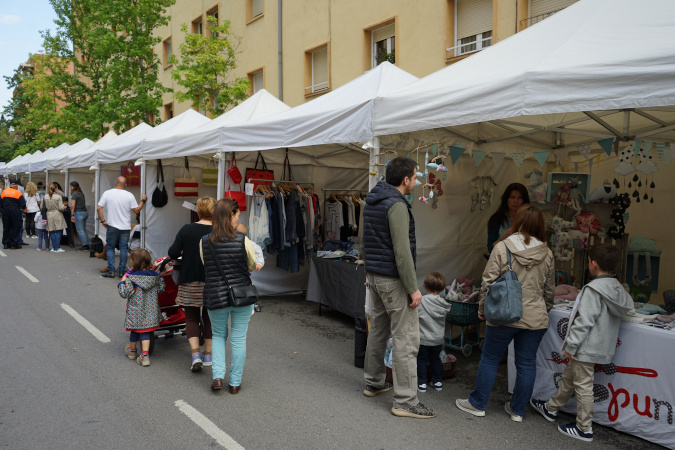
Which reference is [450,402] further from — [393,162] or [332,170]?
[332,170]

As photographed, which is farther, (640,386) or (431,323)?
(431,323)

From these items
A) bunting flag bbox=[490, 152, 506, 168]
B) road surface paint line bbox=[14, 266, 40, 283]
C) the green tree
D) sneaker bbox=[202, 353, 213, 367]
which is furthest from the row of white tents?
the green tree

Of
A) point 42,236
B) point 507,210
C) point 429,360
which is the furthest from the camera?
point 42,236

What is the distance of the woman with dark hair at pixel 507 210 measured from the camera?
5719mm

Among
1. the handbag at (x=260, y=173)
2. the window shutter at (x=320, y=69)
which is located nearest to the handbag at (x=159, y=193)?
→ the handbag at (x=260, y=173)

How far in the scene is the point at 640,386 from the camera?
368 centimetres

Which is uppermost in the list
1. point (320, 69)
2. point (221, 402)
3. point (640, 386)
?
point (320, 69)

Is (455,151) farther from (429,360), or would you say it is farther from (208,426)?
(208,426)

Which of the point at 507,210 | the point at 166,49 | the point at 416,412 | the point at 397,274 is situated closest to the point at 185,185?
the point at 507,210

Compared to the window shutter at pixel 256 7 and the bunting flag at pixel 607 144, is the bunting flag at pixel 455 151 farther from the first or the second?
the window shutter at pixel 256 7

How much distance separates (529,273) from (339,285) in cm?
352

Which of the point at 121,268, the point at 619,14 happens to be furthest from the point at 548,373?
the point at 121,268

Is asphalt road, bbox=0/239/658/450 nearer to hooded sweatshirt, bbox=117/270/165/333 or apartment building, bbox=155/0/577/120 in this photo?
hooded sweatshirt, bbox=117/270/165/333

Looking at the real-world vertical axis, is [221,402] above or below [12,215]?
below
